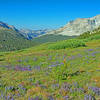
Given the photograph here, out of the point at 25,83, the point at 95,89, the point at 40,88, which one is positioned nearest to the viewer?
the point at 95,89

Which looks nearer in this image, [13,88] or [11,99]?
[11,99]

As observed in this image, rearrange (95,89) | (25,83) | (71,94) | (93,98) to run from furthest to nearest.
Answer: (25,83) < (95,89) < (71,94) < (93,98)

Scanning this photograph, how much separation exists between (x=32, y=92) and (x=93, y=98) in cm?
363

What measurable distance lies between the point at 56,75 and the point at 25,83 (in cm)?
272

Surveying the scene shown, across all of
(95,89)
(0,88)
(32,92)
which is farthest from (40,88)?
(95,89)

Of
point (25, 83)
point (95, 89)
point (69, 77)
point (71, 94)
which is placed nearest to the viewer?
point (71, 94)

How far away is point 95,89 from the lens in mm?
9219

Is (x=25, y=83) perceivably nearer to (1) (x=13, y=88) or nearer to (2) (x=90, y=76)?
(1) (x=13, y=88)

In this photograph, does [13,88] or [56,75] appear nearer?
[13,88]

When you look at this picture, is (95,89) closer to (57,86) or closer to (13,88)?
(57,86)

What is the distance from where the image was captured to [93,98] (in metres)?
7.91

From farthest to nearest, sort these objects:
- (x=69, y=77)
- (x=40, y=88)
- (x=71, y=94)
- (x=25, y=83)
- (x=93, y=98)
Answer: (x=69, y=77), (x=25, y=83), (x=40, y=88), (x=71, y=94), (x=93, y=98)

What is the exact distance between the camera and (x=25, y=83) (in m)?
11.1

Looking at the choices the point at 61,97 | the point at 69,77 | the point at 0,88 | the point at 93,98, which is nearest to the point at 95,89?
the point at 93,98
